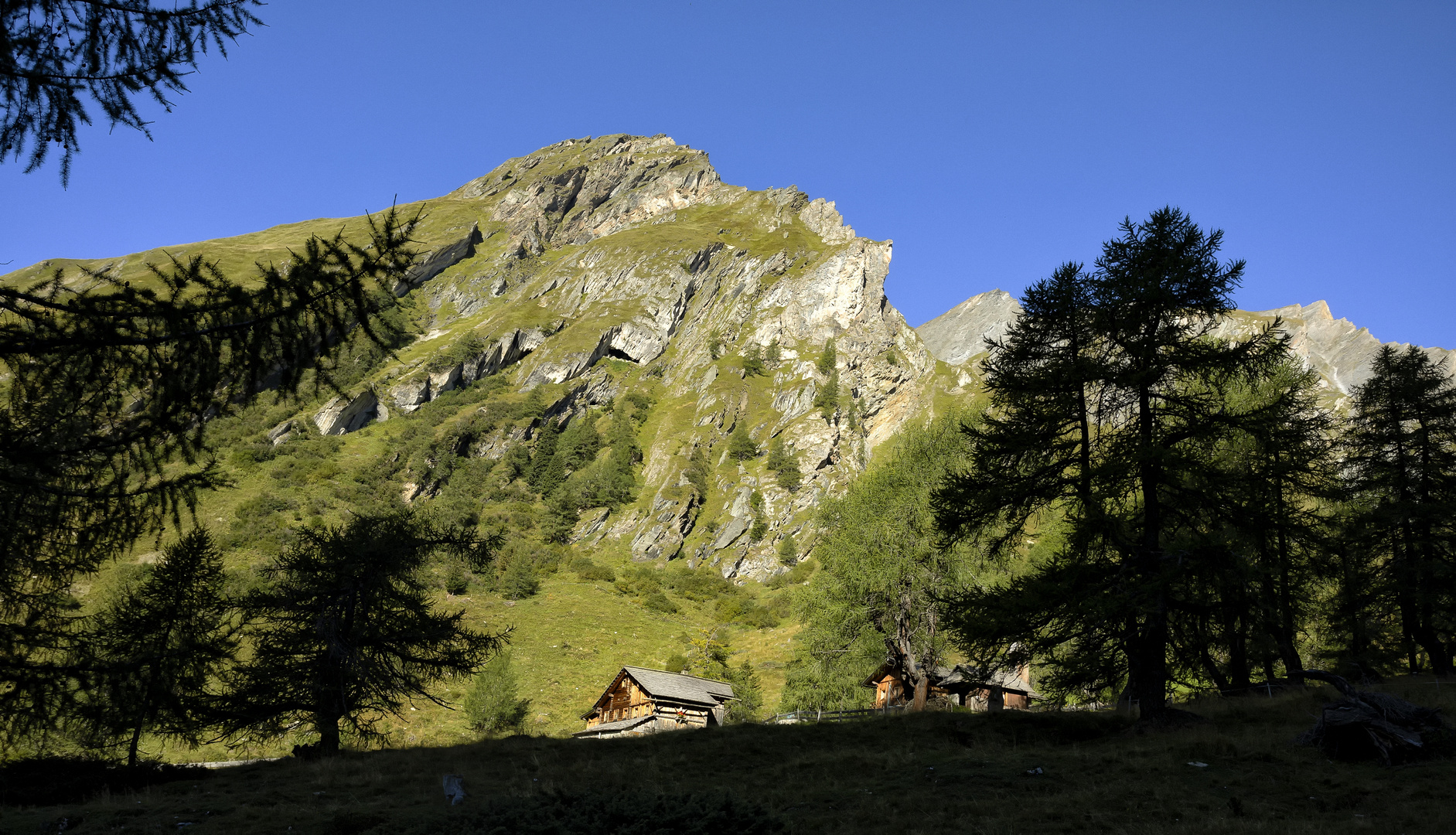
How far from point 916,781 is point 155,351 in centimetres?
1301

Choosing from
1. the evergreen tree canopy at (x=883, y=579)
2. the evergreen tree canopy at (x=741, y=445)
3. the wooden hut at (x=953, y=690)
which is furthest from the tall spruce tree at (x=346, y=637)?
the evergreen tree canopy at (x=741, y=445)

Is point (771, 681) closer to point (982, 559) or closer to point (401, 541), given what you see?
point (982, 559)

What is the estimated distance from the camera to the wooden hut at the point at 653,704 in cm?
3938

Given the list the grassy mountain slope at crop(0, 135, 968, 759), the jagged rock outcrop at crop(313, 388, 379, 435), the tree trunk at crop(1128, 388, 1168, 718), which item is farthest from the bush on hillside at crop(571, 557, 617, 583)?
the tree trunk at crop(1128, 388, 1168, 718)

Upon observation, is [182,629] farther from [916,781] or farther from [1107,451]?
[1107,451]

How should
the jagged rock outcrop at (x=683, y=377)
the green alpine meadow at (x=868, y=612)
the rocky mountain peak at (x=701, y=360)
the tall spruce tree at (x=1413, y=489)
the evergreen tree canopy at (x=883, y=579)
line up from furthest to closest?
the rocky mountain peak at (x=701, y=360), the jagged rock outcrop at (x=683, y=377), the evergreen tree canopy at (x=883, y=579), the tall spruce tree at (x=1413, y=489), the green alpine meadow at (x=868, y=612)

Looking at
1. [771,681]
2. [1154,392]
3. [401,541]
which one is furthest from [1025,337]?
[771,681]

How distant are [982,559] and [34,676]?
2590cm

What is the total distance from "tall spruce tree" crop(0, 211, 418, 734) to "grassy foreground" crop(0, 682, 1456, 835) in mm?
5761

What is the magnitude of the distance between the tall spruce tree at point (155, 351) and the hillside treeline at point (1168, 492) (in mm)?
13881

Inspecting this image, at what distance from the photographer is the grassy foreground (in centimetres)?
1041

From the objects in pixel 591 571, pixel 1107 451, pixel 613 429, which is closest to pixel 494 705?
pixel 1107 451

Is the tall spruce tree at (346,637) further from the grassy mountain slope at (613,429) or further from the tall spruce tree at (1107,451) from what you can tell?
the grassy mountain slope at (613,429)

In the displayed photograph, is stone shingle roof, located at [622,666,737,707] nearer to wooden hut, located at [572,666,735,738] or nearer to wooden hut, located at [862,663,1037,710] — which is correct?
wooden hut, located at [572,666,735,738]
